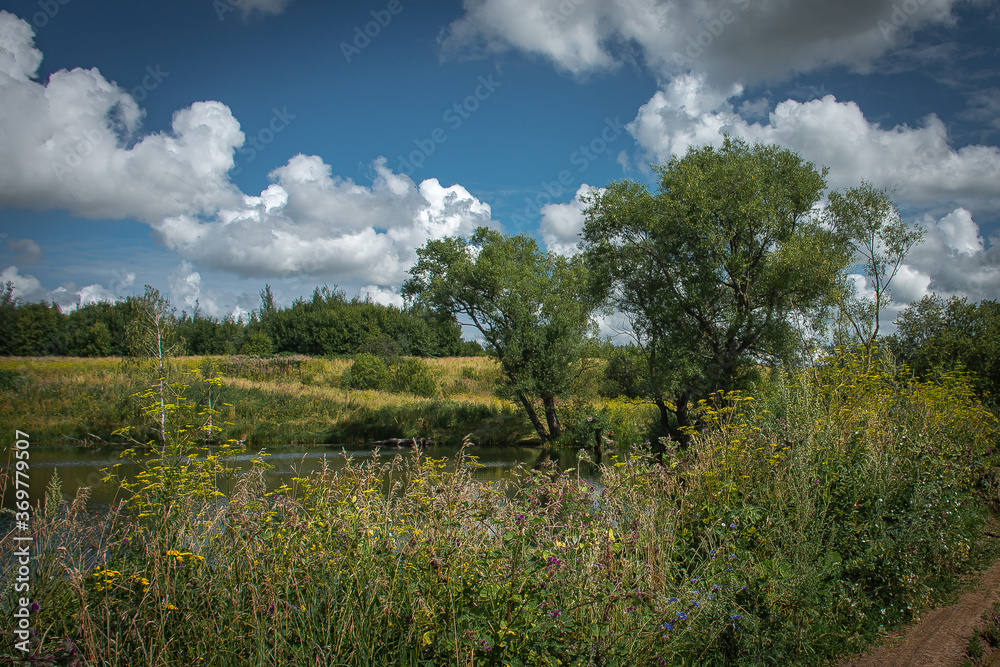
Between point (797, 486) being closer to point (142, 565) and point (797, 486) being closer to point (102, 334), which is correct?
point (142, 565)

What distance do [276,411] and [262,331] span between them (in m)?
48.4

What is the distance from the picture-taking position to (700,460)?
6.52 m

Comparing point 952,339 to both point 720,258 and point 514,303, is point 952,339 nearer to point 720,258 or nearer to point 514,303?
point 720,258

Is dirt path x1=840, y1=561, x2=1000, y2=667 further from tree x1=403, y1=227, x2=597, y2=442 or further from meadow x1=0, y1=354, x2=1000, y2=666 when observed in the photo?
tree x1=403, y1=227, x2=597, y2=442

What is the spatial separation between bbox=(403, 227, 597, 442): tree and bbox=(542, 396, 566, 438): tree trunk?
50mm

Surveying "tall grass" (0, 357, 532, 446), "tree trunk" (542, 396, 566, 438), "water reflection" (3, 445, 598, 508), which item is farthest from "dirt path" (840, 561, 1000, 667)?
"tall grass" (0, 357, 532, 446)

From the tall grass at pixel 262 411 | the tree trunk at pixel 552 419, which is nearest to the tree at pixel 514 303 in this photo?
the tree trunk at pixel 552 419

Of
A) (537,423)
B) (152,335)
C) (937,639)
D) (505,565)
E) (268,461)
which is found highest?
(152,335)

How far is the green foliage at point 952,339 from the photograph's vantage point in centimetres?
1958

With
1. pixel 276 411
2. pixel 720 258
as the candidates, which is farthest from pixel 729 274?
pixel 276 411

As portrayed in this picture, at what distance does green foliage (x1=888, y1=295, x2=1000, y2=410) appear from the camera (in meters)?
19.6

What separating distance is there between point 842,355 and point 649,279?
10626 mm

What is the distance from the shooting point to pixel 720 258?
60.6 ft

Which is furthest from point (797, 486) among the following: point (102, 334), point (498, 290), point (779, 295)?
point (102, 334)
